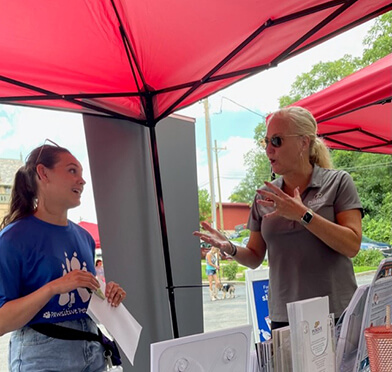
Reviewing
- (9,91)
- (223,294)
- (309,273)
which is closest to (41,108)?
(9,91)

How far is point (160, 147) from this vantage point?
2627 millimetres

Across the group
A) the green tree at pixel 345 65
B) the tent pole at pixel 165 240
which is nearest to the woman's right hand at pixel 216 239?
the tent pole at pixel 165 240

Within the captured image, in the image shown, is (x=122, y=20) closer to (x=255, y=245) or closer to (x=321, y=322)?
(x=255, y=245)

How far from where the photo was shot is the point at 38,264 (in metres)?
1.24

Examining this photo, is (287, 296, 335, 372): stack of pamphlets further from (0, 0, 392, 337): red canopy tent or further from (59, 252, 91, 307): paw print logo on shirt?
(0, 0, 392, 337): red canopy tent

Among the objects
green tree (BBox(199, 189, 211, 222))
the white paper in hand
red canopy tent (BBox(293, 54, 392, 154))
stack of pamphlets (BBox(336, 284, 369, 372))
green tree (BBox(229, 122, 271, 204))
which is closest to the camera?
stack of pamphlets (BBox(336, 284, 369, 372))

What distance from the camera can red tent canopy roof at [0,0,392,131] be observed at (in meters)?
1.41

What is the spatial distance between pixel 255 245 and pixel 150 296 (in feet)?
3.63

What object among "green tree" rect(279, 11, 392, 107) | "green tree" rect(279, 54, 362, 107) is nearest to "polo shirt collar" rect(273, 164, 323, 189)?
"green tree" rect(279, 11, 392, 107)

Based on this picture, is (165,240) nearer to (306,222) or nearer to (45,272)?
(45,272)

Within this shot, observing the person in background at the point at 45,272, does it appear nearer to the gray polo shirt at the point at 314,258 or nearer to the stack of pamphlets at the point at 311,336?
the gray polo shirt at the point at 314,258

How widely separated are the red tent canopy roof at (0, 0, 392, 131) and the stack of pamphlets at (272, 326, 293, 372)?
3.58 feet

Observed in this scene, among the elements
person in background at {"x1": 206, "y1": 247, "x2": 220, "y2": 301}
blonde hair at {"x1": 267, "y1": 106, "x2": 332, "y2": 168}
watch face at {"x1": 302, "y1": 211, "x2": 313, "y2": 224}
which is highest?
blonde hair at {"x1": 267, "y1": 106, "x2": 332, "y2": 168}

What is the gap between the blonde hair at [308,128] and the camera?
1448 millimetres
